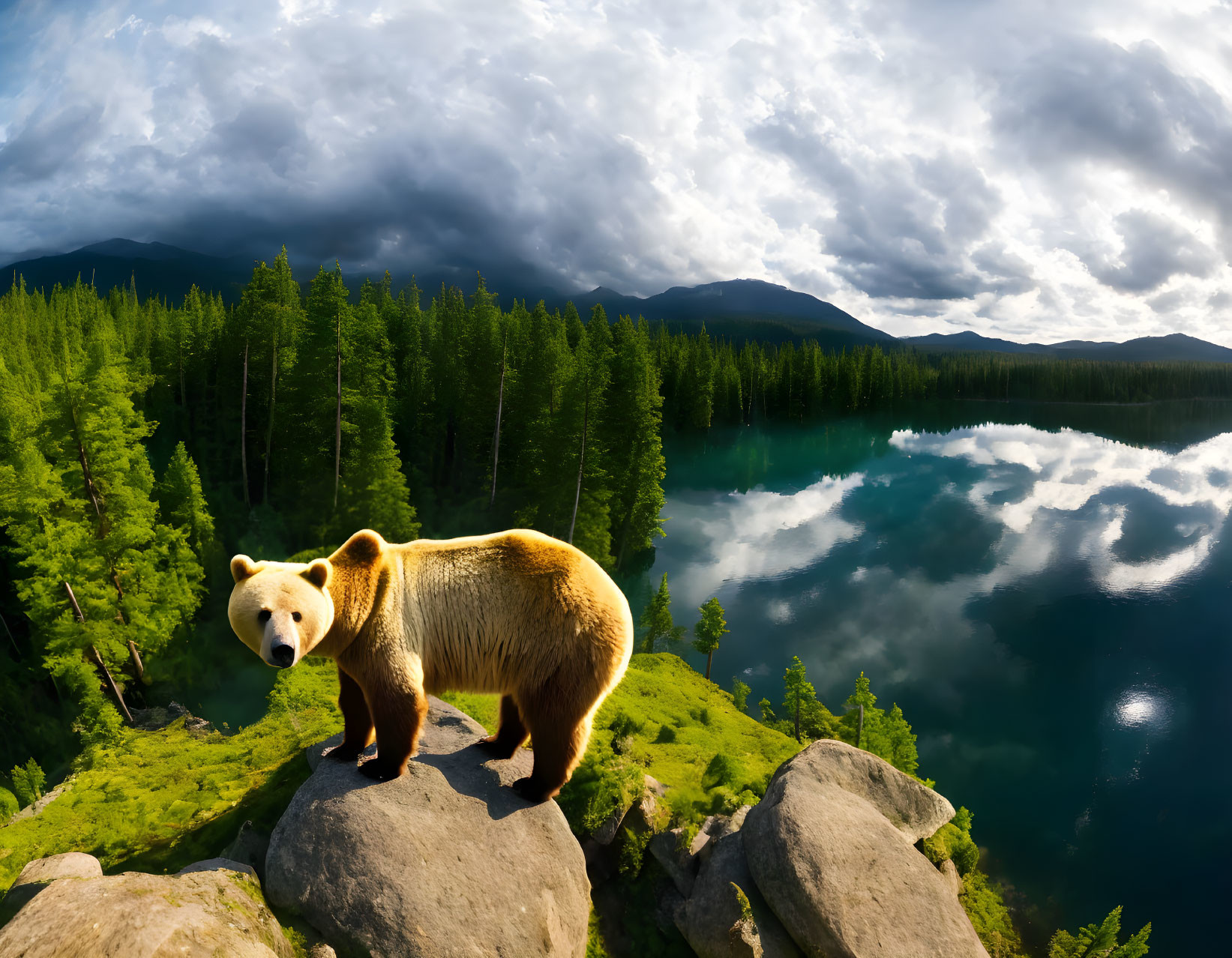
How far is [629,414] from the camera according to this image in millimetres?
33344

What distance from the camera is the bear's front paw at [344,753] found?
243 inches

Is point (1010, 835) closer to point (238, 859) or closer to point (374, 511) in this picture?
point (238, 859)

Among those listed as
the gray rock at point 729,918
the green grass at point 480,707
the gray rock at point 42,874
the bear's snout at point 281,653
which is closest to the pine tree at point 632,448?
the green grass at point 480,707

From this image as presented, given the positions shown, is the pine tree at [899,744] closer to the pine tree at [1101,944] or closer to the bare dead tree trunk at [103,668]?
the pine tree at [1101,944]

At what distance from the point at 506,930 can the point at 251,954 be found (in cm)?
225

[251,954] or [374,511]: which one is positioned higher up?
[251,954]

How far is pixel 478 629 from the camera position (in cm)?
537

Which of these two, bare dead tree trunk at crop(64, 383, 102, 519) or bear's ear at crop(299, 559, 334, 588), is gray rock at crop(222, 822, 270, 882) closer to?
bear's ear at crop(299, 559, 334, 588)

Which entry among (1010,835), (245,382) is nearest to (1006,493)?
(1010,835)

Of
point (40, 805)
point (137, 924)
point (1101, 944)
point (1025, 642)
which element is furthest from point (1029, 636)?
point (40, 805)

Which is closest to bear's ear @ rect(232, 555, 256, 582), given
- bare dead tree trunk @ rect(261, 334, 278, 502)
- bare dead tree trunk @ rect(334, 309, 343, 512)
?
bare dead tree trunk @ rect(334, 309, 343, 512)

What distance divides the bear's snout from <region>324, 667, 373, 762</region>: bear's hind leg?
1544 millimetres

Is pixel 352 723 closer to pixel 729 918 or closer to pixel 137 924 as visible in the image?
pixel 137 924

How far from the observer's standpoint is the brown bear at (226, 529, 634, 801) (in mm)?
5152
